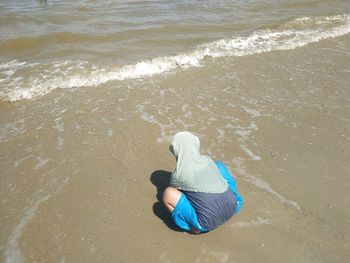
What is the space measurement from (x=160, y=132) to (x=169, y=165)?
92cm

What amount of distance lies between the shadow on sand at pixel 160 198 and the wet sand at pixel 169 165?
2cm

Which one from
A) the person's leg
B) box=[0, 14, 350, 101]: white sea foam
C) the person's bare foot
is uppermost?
the person's leg

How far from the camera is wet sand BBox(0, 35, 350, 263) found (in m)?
3.59

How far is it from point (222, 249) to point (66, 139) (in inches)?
118

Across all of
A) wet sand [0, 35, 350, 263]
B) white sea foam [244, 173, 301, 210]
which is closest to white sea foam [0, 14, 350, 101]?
wet sand [0, 35, 350, 263]

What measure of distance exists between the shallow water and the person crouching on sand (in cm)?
25

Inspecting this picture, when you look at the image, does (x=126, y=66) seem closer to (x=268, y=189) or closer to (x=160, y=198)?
(x=160, y=198)

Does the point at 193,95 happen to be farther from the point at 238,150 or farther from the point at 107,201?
the point at 107,201

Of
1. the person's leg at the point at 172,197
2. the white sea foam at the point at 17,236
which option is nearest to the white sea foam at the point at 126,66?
the white sea foam at the point at 17,236

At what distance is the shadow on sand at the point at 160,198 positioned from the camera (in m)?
3.86

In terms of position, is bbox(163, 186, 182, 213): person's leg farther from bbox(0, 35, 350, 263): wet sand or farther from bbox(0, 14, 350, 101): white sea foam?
bbox(0, 14, 350, 101): white sea foam

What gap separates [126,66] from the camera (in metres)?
8.22

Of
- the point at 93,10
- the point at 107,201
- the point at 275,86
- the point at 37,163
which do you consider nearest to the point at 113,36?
the point at 93,10

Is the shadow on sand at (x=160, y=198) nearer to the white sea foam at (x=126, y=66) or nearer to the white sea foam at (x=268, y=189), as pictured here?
the white sea foam at (x=268, y=189)
